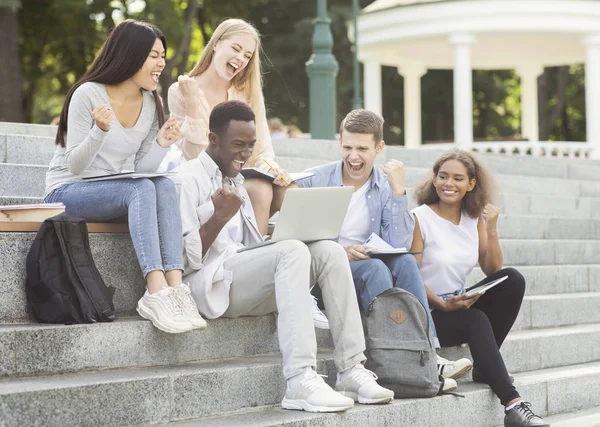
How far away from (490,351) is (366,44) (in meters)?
16.1

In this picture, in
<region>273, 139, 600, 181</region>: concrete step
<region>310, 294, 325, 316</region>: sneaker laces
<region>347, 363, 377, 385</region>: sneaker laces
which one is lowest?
<region>347, 363, 377, 385</region>: sneaker laces

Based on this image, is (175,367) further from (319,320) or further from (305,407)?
(319,320)

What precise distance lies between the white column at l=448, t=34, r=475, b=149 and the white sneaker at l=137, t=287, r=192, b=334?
50.1 ft

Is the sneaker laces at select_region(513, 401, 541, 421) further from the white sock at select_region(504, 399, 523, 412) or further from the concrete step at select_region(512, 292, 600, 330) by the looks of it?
the concrete step at select_region(512, 292, 600, 330)

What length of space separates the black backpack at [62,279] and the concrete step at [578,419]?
2733 mm

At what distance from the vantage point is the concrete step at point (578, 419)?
236 inches

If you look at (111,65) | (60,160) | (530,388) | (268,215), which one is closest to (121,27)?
(111,65)

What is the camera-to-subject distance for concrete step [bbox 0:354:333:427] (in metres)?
4.15

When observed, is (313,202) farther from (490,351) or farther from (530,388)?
(530,388)

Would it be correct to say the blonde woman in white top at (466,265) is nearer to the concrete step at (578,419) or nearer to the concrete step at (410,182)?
the concrete step at (410,182)

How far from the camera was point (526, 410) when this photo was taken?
5.57m

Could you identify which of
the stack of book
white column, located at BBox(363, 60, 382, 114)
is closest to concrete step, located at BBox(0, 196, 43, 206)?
the stack of book

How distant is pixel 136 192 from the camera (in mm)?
4949

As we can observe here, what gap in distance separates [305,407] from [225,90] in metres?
2.23
